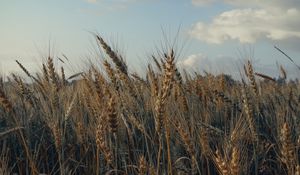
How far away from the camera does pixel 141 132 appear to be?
13.8ft

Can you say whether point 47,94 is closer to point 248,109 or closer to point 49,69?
point 49,69

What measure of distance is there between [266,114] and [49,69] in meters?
2.32

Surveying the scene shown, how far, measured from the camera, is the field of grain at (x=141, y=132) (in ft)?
8.87

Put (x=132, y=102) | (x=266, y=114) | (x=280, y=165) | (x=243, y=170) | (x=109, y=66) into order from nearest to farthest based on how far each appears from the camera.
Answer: (x=243, y=170) → (x=280, y=165) → (x=109, y=66) → (x=132, y=102) → (x=266, y=114)

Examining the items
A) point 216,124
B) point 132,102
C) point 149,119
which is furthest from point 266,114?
point 132,102

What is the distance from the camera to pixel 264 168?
359cm

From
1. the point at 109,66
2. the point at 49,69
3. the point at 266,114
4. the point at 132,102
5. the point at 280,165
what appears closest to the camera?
the point at 280,165

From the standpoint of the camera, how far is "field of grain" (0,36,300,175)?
270cm

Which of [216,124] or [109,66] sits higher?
[109,66]

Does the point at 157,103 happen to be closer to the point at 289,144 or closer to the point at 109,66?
the point at 289,144

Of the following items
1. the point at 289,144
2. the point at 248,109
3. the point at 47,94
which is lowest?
the point at 289,144

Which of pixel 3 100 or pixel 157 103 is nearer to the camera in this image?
pixel 157 103

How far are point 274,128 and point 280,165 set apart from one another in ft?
2.78

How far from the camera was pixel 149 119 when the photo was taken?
451 cm
